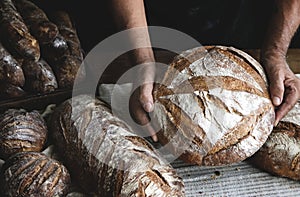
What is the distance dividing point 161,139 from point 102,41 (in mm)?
977

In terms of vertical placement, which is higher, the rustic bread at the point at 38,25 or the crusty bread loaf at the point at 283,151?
the rustic bread at the point at 38,25

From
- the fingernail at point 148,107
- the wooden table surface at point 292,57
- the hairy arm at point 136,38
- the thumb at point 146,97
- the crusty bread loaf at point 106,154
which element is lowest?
the wooden table surface at point 292,57

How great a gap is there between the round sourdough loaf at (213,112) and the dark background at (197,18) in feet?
2.31

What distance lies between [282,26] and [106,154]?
0.94 meters

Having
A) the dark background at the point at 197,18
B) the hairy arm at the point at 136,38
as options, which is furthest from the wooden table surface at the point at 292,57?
the hairy arm at the point at 136,38

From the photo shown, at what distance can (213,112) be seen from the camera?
1668 mm

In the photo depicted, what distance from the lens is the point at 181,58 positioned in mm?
1839

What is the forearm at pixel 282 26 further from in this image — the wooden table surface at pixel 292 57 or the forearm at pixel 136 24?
the forearm at pixel 136 24

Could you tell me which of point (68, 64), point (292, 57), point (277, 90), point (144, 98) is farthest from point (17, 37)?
point (292, 57)

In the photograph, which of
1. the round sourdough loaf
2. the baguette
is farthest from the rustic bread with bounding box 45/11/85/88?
the round sourdough loaf

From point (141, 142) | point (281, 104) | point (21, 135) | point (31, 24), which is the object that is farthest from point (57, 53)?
point (281, 104)

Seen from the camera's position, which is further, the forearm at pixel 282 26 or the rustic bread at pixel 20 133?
the forearm at pixel 282 26

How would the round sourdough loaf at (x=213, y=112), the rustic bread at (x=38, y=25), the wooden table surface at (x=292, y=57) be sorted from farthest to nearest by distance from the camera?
1. the wooden table surface at (x=292, y=57)
2. the rustic bread at (x=38, y=25)
3. the round sourdough loaf at (x=213, y=112)

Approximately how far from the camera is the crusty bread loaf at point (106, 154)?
1540 mm
